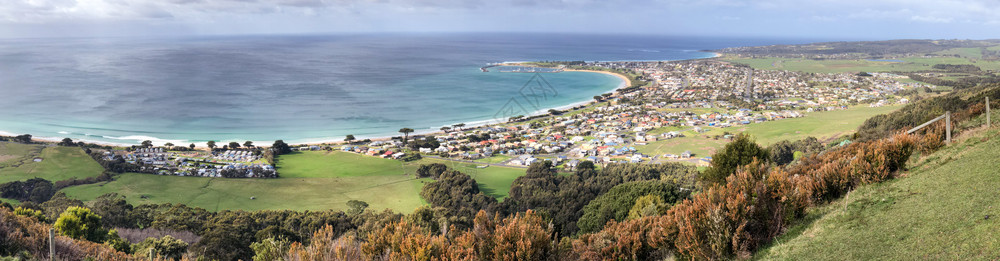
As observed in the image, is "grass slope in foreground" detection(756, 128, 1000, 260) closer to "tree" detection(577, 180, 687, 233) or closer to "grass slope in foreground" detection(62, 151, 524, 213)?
"tree" detection(577, 180, 687, 233)

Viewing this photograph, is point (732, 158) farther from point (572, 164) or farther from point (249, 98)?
point (249, 98)

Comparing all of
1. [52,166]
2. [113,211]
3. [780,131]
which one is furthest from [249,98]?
[780,131]

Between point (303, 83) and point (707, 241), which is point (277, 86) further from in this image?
point (707, 241)

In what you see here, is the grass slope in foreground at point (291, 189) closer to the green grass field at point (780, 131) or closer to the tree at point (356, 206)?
the tree at point (356, 206)

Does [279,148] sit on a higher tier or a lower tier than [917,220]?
lower

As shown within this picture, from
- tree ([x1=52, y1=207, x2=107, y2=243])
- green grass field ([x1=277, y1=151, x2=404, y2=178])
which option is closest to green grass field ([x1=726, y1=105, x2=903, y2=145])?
green grass field ([x1=277, y1=151, x2=404, y2=178])

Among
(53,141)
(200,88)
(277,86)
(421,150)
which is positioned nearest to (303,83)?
(277,86)
